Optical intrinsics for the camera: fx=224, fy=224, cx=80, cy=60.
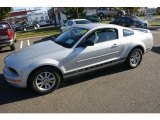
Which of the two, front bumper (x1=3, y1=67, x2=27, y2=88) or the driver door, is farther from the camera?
the driver door

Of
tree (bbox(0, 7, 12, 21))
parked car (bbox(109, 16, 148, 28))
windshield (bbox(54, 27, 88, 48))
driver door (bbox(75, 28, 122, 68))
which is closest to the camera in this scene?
driver door (bbox(75, 28, 122, 68))

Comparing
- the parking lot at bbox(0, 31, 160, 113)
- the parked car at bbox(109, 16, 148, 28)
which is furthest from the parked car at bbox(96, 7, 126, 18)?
the parking lot at bbox(0, 31, 160, 113)

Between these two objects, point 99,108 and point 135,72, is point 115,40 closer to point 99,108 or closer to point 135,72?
point 135,72

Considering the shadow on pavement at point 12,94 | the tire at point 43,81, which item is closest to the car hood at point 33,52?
the tire at point 43,81

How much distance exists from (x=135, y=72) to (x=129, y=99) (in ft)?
6.07

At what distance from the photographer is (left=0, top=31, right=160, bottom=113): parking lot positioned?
4.52 m

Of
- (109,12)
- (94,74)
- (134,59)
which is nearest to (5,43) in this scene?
(94,74)

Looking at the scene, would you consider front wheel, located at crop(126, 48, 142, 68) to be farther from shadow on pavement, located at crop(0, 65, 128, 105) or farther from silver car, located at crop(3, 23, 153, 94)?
shadow on pavement, located at crop(0, 65, 128, 105)

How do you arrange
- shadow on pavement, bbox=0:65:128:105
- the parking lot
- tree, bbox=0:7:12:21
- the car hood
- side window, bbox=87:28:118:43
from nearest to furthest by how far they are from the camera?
the parking lot → shadow on pavement, bbox=0:65:128:105 → the car hood → side window, bbox=87:28:118:43 → tree, bbox=0:7:12:21

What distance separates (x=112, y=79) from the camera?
19.8 ft

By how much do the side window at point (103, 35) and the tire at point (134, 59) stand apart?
0.77 m

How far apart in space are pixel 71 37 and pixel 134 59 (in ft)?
6.87

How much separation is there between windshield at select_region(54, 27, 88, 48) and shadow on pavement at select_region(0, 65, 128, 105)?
0.93 metres
